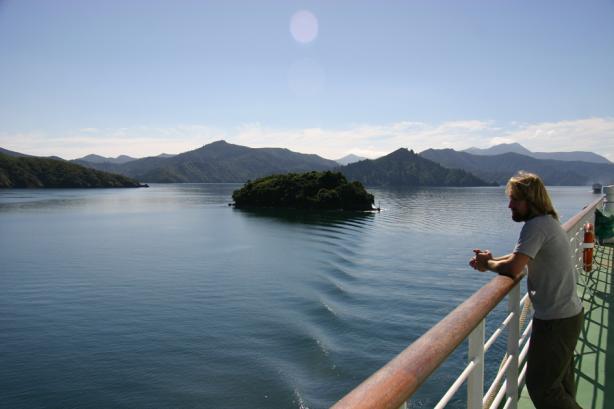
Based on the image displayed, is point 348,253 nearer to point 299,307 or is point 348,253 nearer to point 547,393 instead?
point 299,307

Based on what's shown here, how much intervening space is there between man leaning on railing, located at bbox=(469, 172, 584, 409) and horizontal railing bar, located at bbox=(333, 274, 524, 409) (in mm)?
1052

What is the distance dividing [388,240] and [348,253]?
33.0 feet

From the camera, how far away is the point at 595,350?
4.59 m

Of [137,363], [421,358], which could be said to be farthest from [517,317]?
[137,363]

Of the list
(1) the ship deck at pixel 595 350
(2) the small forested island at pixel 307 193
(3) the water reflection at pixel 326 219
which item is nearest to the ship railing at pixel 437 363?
(1) the ship deck at pixel 595 350

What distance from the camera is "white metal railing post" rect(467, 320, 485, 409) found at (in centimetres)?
195

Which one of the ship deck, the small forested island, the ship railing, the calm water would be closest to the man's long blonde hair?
the ship railing

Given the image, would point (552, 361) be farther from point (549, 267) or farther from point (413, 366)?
point (413, 366)

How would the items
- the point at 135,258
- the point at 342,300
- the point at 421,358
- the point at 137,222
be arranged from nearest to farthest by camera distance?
the point at 421,358
the point at 342,300
the point at 135,258
the point at 137,222

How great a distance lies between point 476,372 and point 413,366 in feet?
2.87

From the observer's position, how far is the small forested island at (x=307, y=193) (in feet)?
306

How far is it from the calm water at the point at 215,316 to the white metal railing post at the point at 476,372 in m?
15.1

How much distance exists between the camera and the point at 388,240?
5266cm

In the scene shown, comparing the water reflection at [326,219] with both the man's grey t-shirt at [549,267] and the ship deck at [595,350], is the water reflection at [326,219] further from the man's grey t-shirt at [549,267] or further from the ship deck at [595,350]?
the man's grey t-shirt at [549,267]
